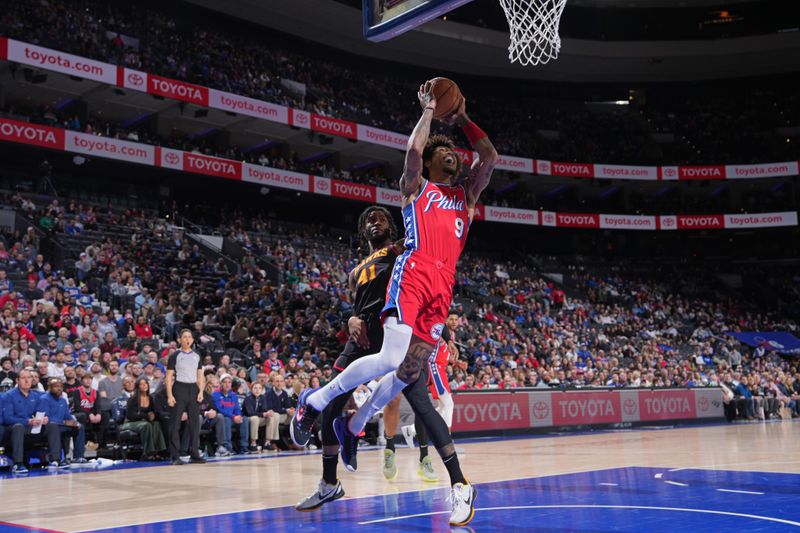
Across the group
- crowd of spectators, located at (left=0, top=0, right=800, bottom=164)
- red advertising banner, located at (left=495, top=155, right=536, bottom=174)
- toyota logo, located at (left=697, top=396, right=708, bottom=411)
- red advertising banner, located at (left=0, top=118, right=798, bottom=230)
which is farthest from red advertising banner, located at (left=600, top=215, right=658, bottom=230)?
toyota logo, located at (left=697, top=396, right=708, bottom=411)

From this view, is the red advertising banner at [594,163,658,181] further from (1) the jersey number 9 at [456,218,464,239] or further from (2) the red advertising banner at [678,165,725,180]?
(1) the jersey number 9 at [456,218,464,239]

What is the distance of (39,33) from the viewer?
928 inches

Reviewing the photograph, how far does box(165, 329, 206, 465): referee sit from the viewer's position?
10.8m

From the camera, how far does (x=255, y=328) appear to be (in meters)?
20.0

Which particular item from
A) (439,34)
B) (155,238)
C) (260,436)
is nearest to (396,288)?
(260,436)

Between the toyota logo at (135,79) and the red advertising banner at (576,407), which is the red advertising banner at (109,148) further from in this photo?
the red advertising banner at (576,407)

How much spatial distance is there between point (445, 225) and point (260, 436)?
9701mm

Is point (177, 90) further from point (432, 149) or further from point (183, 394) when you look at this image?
point (432, 149)

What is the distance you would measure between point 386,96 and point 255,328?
1954 cm

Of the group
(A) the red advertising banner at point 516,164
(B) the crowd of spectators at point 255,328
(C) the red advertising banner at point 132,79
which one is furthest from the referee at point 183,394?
(A) the red advertising banner at point 516,164

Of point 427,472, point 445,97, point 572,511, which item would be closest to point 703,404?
point 427,472

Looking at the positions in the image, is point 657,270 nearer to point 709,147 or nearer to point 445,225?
point 709,147

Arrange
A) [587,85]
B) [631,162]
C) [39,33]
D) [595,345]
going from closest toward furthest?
[39,33] → [595,345] → [631,162] → [587,85]

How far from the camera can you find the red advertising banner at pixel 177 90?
25609 mm
